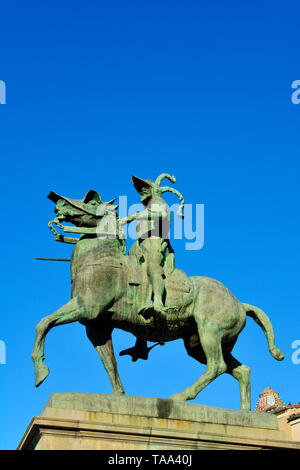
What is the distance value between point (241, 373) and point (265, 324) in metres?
1.03

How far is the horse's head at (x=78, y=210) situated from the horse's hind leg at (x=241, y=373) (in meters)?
3.52

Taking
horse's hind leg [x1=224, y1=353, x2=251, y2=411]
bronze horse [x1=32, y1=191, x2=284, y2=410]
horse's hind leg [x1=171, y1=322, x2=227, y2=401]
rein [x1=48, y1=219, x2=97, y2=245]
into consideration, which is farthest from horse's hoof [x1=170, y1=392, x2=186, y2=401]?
rein [x1=48, y1=219, x2=97, y2=245]

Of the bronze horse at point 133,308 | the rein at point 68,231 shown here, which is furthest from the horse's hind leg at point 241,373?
the rein at point 68,231

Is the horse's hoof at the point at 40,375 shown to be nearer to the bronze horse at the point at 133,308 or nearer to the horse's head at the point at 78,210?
the bronze horse at the point at 133,308

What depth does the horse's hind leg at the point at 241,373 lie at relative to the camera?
1334 cm

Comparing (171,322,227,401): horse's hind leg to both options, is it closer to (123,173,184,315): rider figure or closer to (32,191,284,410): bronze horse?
(32,191,284,410): bronze horse

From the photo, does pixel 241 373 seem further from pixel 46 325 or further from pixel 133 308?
pixel 46 325

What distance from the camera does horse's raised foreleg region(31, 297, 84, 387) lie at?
12016 mm

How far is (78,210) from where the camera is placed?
13.5 meters

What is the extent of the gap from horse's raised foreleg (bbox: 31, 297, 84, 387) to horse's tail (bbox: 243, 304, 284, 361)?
3.35 meters

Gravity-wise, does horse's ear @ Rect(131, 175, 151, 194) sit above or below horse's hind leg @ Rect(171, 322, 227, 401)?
above

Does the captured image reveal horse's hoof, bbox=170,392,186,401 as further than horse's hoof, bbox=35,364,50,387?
Yes
